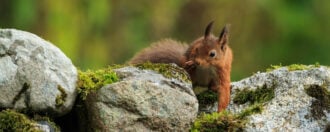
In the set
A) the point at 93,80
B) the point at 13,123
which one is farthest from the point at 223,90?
the point at 13,123

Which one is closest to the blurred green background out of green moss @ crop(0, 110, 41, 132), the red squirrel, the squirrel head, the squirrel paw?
the red squirrel

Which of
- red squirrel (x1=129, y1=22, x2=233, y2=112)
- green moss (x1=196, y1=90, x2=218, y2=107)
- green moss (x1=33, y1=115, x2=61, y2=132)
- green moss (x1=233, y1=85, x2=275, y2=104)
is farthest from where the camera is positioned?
red squirrel (x1=129, y1=22, x2=233, y2=112)

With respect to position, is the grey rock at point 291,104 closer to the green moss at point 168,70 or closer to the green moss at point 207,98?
the green moss at point 207,98

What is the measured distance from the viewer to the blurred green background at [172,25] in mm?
11016

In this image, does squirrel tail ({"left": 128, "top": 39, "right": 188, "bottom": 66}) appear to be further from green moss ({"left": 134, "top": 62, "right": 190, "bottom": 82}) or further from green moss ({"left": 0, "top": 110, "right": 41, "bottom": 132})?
green moss ({"left": 0, "top": 110, "right": 41, "bottom": 132})

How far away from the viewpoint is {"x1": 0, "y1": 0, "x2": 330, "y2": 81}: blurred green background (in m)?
11.0

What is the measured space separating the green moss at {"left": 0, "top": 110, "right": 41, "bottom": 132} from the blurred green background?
5531mm

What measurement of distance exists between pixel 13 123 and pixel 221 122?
1.07 metres

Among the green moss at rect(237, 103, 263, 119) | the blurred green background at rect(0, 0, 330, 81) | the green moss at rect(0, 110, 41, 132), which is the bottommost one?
the green moss at rect(0, 110, 41, 132)

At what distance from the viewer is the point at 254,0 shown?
1325cm

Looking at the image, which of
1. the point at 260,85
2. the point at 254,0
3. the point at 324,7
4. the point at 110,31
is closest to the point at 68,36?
the point at 110,31

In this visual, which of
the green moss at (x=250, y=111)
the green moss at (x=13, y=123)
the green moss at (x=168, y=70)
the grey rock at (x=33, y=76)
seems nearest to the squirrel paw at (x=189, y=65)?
the green moss at (x=168, y=70)

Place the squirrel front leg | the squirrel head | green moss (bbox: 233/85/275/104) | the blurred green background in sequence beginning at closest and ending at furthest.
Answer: green moss (bbox: 233/85/275/104) → the squirrel front leg → the squirrel head → the blurred green background

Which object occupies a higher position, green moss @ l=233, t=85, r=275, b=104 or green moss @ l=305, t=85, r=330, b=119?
green moss @ l=233, t=85, r=275, b=104
